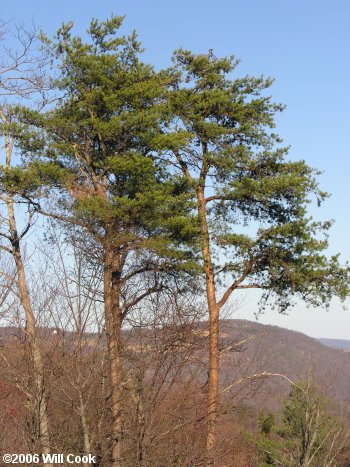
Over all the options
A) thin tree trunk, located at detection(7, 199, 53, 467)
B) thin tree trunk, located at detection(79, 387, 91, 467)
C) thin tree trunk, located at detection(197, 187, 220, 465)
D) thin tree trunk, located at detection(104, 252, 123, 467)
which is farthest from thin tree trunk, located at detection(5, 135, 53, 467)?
thin tree trunk, located at detection(197, 187, 220, 465)

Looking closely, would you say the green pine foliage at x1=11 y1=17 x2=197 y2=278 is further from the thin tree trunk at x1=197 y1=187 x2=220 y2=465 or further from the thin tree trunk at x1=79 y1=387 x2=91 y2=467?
the thin tree trunk at x1=79 y1=387 x2=91 y2=467

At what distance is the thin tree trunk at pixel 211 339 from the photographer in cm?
1539

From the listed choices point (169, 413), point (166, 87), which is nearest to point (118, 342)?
point (169, 413)

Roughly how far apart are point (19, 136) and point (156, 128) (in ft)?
11.1

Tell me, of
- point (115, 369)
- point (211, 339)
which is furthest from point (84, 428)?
point (211, 339)

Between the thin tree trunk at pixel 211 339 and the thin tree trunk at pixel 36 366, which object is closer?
the thin tree trunk at pixel 36 366

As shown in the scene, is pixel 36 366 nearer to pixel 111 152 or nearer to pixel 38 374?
pixel 38 374

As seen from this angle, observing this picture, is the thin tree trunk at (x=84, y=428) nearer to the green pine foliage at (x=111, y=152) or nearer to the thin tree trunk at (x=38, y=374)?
the thin tree trunk at (x=38, y=374)

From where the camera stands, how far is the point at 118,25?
16.6 metres

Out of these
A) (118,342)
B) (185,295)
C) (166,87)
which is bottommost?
(118,342)

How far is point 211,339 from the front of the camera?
1580cm

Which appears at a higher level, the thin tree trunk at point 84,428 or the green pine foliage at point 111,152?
the green pine foliage at point 111,152

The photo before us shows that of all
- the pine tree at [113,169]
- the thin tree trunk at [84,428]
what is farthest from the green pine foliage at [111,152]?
the thin tree trunk at [84,428]

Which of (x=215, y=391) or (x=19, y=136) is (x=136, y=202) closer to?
(x=19, y=136)
